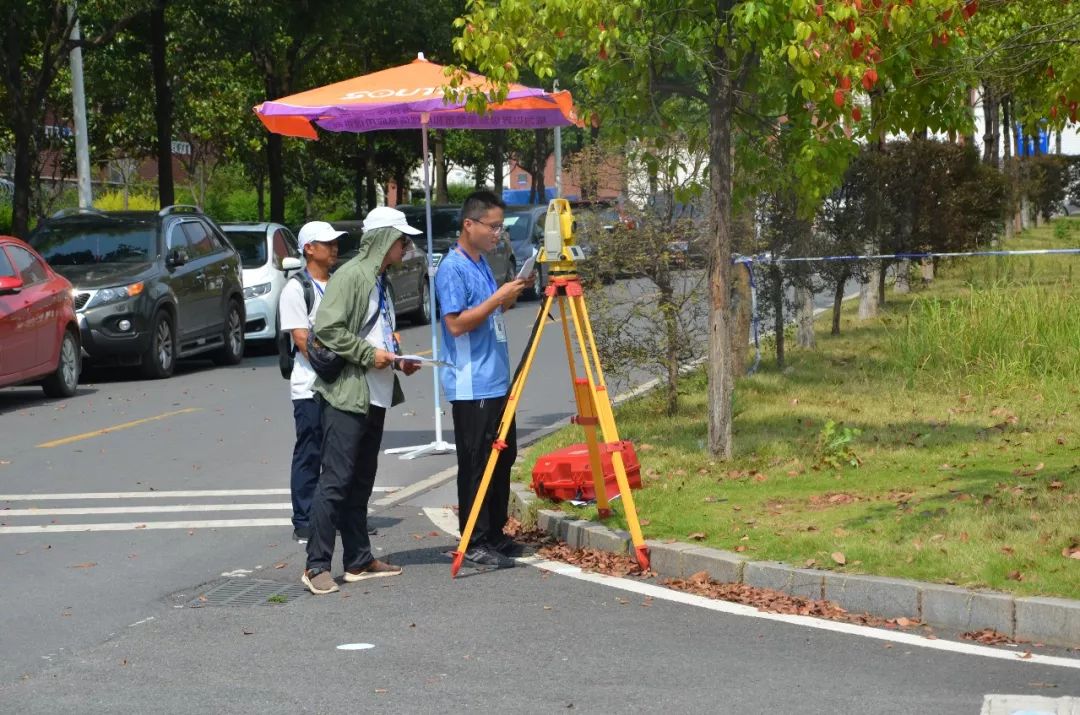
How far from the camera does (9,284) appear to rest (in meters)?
15.7

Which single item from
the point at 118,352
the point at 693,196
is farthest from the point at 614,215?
the point at 118,352

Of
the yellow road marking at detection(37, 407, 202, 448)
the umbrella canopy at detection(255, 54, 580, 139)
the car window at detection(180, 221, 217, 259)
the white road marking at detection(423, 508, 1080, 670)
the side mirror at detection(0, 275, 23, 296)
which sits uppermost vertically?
the umbrella canopy at detection(255, 54, 580, 139)

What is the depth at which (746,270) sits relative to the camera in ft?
53.3

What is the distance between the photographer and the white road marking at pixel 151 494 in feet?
37.4

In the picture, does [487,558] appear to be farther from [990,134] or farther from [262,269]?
[990,134]

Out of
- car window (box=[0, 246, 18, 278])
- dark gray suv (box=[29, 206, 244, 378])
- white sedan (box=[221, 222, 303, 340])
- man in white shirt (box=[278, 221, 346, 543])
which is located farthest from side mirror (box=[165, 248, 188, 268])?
man in white shirt (box=[278, 221, 346, 543])

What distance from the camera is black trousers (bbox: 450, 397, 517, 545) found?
8.73 metres

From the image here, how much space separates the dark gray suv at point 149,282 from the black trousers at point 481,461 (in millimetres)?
11076

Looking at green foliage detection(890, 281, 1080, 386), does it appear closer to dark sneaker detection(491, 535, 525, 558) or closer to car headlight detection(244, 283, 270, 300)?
dark sneaker detection(491, 535, 525, 558)

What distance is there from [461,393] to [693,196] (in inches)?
191

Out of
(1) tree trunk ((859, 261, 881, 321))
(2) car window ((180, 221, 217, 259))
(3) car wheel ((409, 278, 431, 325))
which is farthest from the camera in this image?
Result: (3) car wheel ((409, 278, 431, 325))

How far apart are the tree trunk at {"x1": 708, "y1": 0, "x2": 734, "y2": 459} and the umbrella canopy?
5.91 ft

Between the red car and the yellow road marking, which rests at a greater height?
the red car

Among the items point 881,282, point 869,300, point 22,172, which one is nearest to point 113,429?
point 869,300
